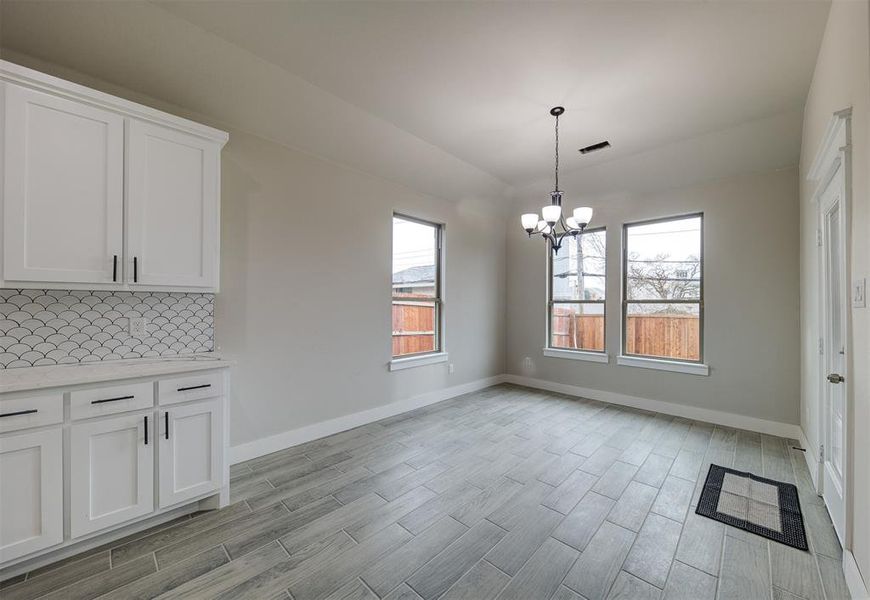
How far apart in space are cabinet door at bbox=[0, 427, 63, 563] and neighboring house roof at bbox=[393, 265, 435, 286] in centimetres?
309

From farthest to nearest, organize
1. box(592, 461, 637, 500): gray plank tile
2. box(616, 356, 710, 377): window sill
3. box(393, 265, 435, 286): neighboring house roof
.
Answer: box(393, 265, 435, 286): neighboring house roof, box(616, 356, 710, 377): window sill, box(592, 461, 637, 500): gray plank tile

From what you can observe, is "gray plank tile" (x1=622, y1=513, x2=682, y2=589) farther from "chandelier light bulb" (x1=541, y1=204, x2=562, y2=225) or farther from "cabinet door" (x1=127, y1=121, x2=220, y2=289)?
"cabinet door" (x1=127, y1=121, x2=220, y2=289)

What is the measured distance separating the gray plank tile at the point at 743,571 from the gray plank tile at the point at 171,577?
2.48 metres

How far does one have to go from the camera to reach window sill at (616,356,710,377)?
13.4 feet

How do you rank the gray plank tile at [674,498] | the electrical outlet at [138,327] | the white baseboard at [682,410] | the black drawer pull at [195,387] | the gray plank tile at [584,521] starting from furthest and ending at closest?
the white baseboard at [682,410]
the electrical outlet at [138,327]
the gray plank tile at [674,498]
the black drawer pull at [195,387]
the gray plank tile at [584,521]

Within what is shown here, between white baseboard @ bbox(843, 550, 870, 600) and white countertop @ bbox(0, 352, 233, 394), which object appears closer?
white baseboard @ bbox(843, 550, 870, 600)

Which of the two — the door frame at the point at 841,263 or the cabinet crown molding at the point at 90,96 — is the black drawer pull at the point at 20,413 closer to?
the cabinet crown molding at the point at 90,96

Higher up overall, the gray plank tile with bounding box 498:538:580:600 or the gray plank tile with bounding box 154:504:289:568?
the gray plank tile with bounding box 154:504:289:568

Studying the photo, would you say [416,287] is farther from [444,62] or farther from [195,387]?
[195,387]

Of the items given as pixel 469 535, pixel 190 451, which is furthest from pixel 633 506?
pixel 190 451

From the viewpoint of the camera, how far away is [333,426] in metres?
3.60

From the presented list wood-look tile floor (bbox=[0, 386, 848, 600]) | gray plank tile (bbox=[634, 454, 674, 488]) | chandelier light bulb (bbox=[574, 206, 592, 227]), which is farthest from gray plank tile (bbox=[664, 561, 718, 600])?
chandelier light bulb (bbox=[574, 206, 592, 227])

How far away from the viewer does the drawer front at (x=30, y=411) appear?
5.41ft

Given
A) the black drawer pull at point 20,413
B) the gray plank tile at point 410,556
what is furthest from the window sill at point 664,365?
the black drawer pull at point 20,413
